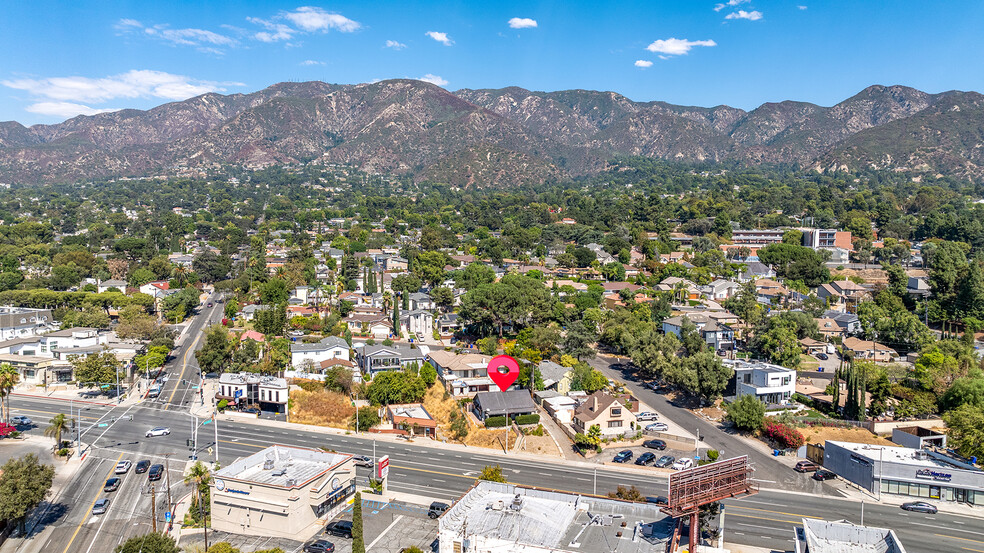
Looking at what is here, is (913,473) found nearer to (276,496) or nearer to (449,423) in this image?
(449,423)

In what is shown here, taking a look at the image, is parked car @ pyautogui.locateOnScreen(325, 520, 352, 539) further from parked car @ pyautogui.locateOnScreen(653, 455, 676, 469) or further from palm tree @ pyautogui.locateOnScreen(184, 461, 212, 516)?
parked car @ pyautogui.locateOnScreen(653, 455, 676, 469)

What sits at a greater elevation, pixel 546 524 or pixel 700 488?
pixel 700 488

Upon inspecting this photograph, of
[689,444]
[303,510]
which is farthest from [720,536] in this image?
[303,510]

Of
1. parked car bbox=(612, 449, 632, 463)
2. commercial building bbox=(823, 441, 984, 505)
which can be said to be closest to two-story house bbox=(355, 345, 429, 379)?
parked car bbox=(612, 449, 632, 463)

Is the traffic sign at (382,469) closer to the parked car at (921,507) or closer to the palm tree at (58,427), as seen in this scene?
the palm tree at (58,427)

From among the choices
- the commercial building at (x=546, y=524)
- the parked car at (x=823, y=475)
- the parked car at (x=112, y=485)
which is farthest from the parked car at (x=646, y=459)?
the parked car at (x=112, y=485)

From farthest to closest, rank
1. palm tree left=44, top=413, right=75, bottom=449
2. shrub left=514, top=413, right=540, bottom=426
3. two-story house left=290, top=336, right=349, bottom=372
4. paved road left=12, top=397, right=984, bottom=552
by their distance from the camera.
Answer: two-story house left=290, top=336, right=349, bottom=372, shrub left=514, top=413, right=540, bottom=426, palm tree left=44, top=413, right=75, bottom=449, paved road left=12, top=397, right=984, bottom=552

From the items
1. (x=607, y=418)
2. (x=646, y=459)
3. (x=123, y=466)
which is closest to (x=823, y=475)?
(x=646, y=459)
